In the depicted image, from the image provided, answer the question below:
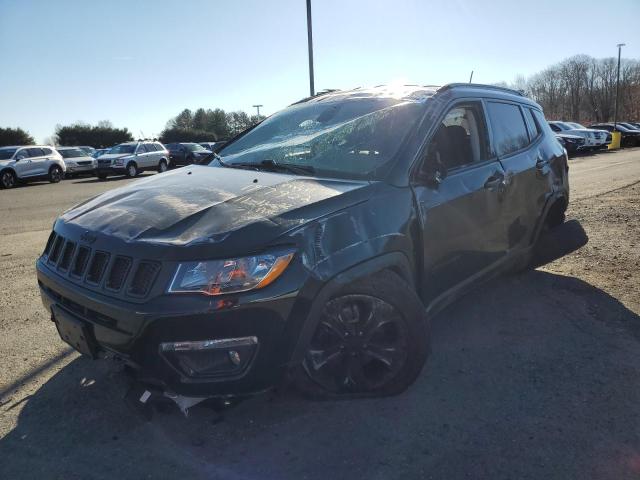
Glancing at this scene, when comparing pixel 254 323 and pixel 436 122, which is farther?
pixel 436 122

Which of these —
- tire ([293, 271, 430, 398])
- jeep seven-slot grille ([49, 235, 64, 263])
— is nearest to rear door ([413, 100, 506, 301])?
tire ([293, 271, 430, 398])

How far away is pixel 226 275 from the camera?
229cm

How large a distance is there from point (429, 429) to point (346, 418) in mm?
437

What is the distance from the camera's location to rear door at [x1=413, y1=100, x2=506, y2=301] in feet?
10.4

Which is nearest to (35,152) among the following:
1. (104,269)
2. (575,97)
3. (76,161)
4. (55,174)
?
(55,174)

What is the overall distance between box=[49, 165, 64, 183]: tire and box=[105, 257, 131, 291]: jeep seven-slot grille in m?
23.8

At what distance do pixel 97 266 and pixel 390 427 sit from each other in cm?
168

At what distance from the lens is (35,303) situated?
4652 millimetres

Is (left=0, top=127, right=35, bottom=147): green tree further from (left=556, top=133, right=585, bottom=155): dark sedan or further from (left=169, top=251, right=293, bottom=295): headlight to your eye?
(left=169, top=251, right=293, bottom=295): headlight

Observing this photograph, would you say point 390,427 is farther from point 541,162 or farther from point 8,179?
point 8,179

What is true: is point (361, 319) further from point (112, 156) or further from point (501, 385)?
point (112, 156)

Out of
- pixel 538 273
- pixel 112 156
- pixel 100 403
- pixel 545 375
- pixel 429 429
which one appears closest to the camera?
pixel 429 429

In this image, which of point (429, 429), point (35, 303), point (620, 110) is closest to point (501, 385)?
point (429, 429)

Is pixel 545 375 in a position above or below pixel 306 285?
below
